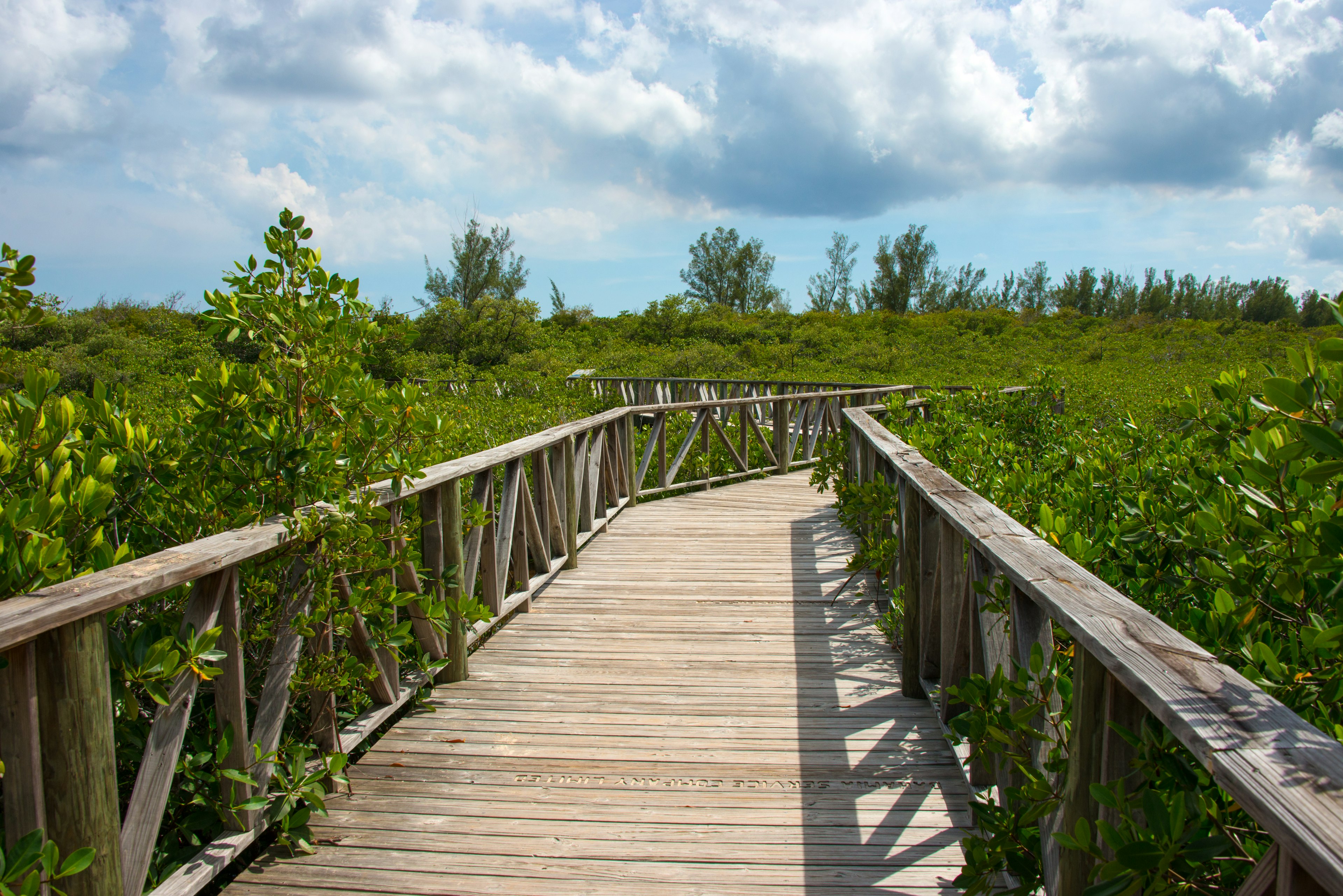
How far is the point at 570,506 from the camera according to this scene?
5152 millimetres

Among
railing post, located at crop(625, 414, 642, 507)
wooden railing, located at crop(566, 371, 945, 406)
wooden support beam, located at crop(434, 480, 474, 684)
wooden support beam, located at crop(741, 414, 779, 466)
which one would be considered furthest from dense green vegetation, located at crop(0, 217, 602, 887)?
wooden railing, located at crop(566, 371, 945, 406)

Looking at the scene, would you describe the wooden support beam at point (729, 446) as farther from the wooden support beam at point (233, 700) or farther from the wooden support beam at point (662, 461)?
the wooden support beam at point (233, 700)

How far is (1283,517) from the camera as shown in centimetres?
134

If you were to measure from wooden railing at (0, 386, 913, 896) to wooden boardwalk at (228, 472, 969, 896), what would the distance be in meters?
0.24

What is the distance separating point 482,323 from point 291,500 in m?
22.3

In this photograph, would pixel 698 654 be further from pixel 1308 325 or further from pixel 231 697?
pixel 1308 325

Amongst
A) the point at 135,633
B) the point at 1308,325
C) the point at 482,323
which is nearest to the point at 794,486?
the point at 135,633

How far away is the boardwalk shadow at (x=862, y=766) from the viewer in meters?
2.14

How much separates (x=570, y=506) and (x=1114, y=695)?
4113 millimetres

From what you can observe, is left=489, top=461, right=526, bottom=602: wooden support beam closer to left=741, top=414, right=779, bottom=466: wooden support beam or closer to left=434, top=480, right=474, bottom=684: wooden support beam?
left=434, top=480, right=474, bottom=684: wooden support beam

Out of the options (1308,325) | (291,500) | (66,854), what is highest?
(1308,325)

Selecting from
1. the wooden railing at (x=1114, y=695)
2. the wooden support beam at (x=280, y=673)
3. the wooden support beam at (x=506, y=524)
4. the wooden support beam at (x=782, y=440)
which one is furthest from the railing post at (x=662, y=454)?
the wooden support beam at (x=280, y=673)

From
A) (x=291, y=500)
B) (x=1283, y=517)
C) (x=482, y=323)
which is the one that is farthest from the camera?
(x=482, y=323)

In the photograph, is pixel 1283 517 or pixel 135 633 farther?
pixel 135 633
